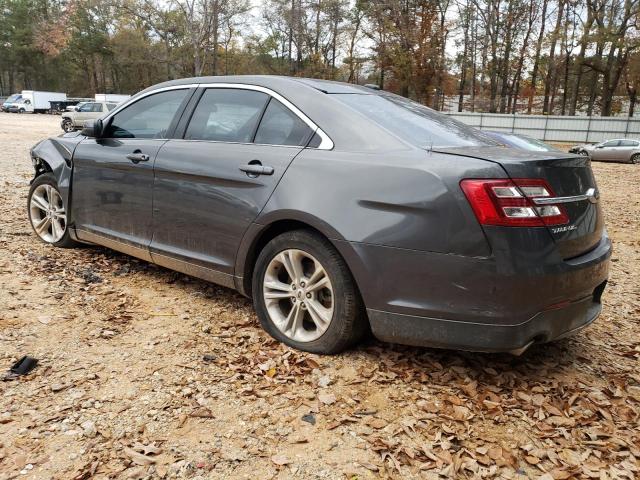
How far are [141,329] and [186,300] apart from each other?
534mm

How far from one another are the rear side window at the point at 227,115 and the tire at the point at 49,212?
1745mm

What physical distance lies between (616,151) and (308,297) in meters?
23.9

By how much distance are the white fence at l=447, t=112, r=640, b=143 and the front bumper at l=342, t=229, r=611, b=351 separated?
101 feet

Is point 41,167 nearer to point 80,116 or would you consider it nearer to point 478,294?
point 478,294

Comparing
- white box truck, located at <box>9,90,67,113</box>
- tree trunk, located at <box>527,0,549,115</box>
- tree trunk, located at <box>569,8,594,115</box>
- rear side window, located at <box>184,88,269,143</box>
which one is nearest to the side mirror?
rear side window, located at <box>184,88,269,143</box>

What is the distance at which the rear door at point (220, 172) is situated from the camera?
3.18 metres

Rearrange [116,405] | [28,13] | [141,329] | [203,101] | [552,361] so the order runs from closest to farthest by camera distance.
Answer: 1. [116,405]
2. [552,361]
3. [141,329]
4. [203,101]
5. [28,13]

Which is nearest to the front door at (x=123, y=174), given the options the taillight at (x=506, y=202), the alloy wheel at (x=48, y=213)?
the alloy wheel at (x=48, y=213)

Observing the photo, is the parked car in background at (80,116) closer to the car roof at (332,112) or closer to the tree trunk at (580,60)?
the car roof at (332,112)

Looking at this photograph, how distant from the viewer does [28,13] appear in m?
63.3

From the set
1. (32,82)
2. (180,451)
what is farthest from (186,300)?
(32,82)

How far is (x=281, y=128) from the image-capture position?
3250mm

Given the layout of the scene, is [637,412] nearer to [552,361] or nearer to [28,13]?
[552,361]

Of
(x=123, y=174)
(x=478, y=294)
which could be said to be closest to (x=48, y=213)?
(x=123, y=174)
